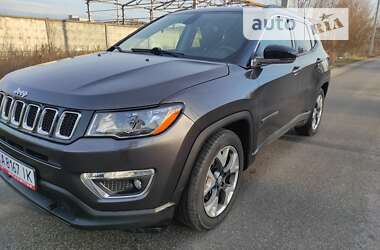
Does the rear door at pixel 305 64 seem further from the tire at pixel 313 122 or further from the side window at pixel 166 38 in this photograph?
the side window at pixel 166 38

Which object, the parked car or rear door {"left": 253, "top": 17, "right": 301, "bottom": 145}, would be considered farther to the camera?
rear door {"left": 253, "top": 17, "right": 301, "bottom": 145}

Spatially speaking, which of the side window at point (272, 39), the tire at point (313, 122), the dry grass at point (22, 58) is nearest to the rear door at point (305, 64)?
the side window at point (272, 39)

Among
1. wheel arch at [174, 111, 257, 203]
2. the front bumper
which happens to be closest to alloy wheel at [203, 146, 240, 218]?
wheel arch at [174, 111, 257, 203]

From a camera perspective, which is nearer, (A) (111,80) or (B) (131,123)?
(B) (131,123)

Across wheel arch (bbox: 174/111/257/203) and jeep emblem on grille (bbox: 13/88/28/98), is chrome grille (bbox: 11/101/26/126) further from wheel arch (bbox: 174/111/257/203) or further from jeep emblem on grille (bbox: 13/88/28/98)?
wheel arch (bbox: 174/111/257/203)

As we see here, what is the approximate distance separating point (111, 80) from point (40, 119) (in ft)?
1.68

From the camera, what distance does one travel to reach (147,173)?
6.73ft

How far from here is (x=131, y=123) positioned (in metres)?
2.02

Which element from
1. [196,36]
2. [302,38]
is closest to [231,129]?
[196,36]

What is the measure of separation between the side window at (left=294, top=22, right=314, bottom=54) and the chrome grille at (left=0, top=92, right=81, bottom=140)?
3065mm

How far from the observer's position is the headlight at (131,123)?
2000mm

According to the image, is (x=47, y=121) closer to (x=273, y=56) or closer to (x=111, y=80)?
(x=111, y=80)

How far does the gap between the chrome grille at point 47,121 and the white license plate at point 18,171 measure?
28 centimetres

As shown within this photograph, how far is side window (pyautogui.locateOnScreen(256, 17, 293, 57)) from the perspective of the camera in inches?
124
